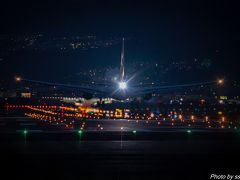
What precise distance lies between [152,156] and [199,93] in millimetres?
125421

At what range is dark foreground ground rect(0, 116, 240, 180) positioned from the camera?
23.7 meters

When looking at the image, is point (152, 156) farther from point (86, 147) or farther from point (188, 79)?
point (188, 79)

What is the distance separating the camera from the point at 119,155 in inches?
1201

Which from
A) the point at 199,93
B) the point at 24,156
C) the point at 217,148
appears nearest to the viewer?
the point at 24,156

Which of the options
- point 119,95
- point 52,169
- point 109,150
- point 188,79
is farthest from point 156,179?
point 188,79

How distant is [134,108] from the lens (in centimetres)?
9869

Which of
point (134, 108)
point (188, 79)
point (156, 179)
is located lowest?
point (156, 179)

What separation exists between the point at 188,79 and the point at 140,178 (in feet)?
569

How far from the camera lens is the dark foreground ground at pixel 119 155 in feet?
77.8

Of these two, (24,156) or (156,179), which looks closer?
(156,179)

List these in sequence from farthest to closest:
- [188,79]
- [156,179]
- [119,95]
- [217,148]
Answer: [188,79]
[119,95]
[217,148]
[156,179]

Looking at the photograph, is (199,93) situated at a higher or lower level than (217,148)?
higher

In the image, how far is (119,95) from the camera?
94.9 meters

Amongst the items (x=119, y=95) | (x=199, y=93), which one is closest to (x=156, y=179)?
(x=119, y=95)
